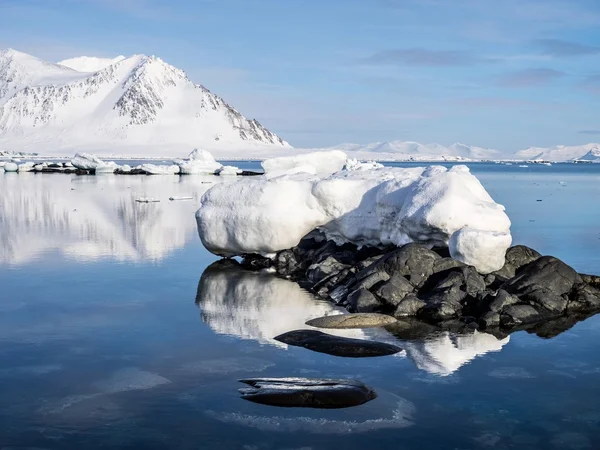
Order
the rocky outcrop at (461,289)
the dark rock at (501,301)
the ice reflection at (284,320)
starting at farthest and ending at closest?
the rocky outcrop at (461,289), the dark rock at (501,301), the ice reflection at (284,320)

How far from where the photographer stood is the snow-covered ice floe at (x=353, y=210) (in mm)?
17266

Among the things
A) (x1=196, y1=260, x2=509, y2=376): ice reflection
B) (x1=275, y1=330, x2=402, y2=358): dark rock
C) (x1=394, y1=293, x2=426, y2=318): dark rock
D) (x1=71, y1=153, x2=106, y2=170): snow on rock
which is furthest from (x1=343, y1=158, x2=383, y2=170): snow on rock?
(x1=71, y1=153, x2=106, y2=170): snow on rock

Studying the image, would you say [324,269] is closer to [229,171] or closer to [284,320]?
[284,320]

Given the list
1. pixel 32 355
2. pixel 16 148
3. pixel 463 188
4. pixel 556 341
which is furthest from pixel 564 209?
pixel 16 148

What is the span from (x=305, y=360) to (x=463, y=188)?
7.65 m

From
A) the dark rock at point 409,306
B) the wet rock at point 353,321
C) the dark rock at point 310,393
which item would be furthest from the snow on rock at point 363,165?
the dark rock at point 310,393

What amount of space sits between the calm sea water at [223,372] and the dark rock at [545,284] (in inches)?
41.0

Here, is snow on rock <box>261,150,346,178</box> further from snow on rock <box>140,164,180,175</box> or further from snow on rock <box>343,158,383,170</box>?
snow on rock <box>140,164,180,175</box>

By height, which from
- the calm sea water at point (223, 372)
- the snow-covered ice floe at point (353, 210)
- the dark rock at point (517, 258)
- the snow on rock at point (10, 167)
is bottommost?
the calm sea water at point (223, 372)

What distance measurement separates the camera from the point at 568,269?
16406 mm

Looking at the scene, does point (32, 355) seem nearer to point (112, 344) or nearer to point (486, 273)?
point (112, 344)

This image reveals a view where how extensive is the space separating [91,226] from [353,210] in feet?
43.5

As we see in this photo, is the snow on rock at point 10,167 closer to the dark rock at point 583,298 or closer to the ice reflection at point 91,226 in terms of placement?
the ice reflection at point 91,226

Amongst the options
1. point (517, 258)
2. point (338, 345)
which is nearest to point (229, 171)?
point (517, 258)
